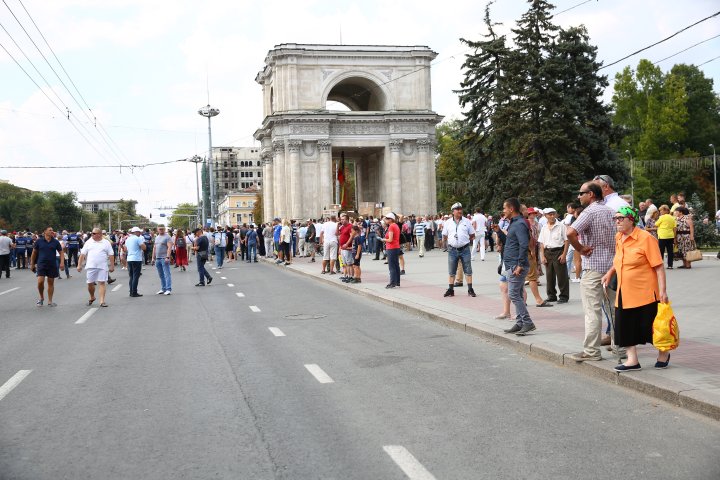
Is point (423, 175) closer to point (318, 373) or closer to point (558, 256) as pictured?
point (558, 256)

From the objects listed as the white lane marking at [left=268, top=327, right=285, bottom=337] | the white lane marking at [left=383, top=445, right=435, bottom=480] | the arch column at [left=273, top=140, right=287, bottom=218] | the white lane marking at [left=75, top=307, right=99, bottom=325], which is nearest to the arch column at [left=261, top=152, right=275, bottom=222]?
the arch column at [left=273, top=140, right=287, bottom=218]

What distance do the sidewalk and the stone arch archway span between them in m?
39.4

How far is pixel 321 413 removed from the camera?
7148mm

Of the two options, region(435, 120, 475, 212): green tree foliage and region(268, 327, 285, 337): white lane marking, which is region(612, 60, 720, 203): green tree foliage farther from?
region(268, 327, 285, 337): white lane marking

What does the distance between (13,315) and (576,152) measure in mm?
38618

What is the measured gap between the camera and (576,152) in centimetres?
4897

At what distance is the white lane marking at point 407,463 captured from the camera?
5.31 meters

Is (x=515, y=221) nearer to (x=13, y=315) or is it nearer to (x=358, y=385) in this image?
(x=358, y=385)

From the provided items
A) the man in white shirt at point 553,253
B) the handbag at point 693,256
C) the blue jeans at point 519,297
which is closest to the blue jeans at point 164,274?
the man in white shirt at point 553,253

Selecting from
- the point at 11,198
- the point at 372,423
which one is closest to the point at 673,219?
the point at 372,423

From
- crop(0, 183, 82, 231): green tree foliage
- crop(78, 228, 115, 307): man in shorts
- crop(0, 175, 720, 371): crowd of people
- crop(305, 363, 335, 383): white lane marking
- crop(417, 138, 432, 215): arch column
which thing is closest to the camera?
crop(0, 175, 720, 371): crowd of people

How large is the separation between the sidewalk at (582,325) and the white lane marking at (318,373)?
276 centimetres

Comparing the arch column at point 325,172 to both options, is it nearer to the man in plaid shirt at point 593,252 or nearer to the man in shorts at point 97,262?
the man in shorts at point 97,262

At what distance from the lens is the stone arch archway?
61.3m
